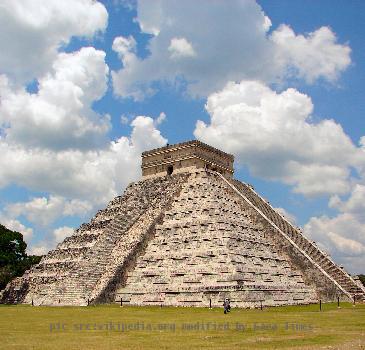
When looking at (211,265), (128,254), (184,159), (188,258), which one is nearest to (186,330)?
(211,265)

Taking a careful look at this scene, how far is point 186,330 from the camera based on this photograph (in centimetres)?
1638

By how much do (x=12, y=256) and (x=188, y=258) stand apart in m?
20.8

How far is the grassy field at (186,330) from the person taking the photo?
43.3 ft

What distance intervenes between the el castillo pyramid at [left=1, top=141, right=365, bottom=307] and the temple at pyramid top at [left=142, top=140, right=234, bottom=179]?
1374mm

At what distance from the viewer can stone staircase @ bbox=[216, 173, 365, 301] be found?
32.6m

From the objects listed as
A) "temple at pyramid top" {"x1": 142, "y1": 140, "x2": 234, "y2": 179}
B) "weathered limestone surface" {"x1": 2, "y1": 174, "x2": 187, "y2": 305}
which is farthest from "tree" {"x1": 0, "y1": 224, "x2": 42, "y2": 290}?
"temple at pyramid top" {"x1": 142, "y1": 140, "x2": 234, "y2": 179}

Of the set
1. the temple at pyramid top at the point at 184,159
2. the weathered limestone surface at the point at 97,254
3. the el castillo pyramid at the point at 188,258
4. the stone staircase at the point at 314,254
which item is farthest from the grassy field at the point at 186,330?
the temple at pyramid top at the point at 184,159

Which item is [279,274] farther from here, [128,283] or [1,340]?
[1,340]

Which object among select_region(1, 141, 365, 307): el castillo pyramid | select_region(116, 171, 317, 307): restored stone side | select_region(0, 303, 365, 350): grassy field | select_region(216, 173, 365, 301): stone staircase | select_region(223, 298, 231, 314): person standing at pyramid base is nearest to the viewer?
select_region(0, 303, 365, 350): grassy field

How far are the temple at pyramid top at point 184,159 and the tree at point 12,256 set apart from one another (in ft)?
40.9

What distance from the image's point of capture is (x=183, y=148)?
42.4 metres

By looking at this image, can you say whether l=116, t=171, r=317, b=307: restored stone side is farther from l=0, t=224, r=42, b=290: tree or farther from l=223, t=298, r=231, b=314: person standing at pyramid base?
l=0, t=224, r=42, b=290: tree

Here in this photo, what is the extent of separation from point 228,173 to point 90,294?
20569 mm

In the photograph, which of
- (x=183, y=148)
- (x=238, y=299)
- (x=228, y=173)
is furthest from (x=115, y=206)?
(x=238, y=299)
